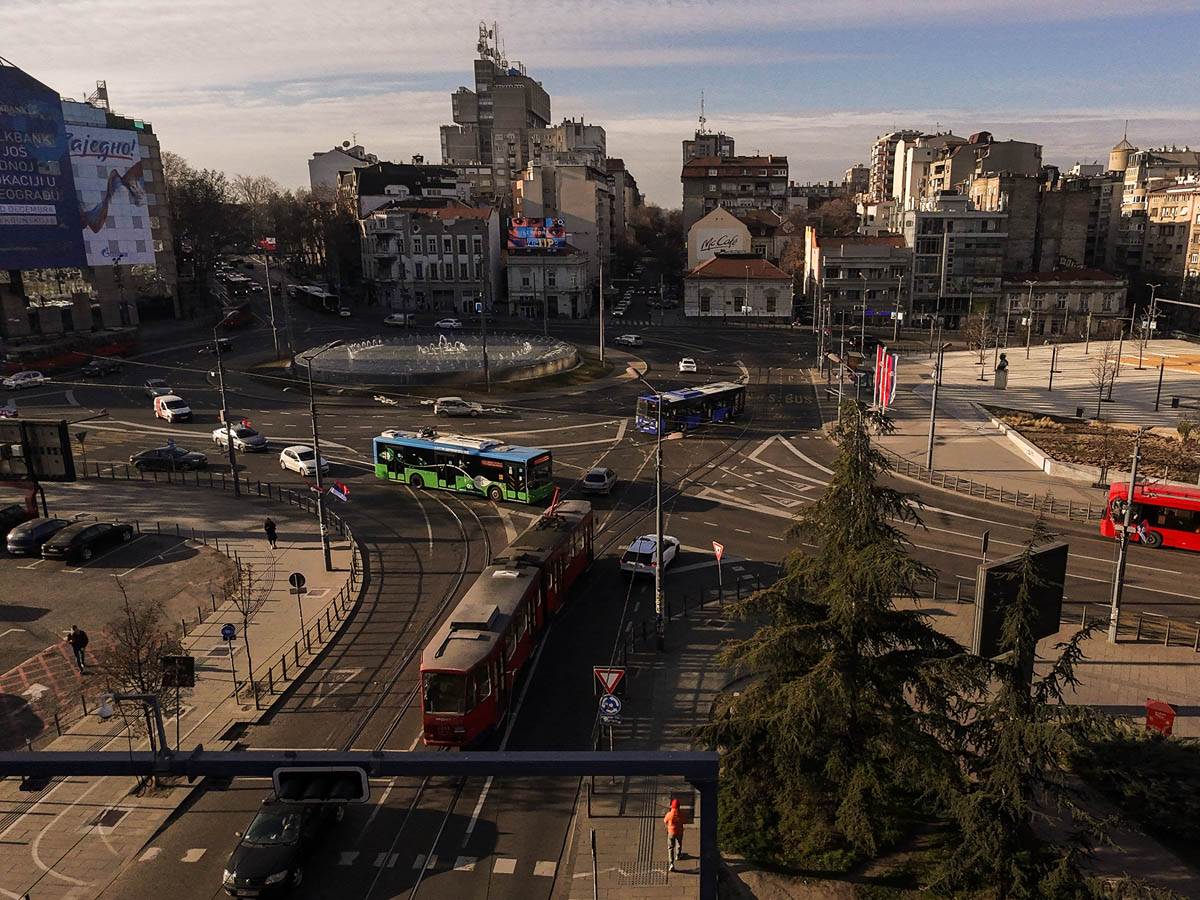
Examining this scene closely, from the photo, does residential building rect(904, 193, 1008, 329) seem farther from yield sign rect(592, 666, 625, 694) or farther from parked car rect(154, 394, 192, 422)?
yield sign rect(592, 666, 625, 694)

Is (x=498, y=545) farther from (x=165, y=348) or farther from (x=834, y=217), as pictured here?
(x=834, y=217)

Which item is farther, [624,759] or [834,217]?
[834,217]

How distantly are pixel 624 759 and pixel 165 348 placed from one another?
314 feet

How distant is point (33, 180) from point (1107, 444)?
300 feet

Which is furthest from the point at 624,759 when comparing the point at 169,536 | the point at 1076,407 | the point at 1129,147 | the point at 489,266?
the point at 1129,147

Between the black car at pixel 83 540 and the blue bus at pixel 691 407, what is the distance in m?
30.4

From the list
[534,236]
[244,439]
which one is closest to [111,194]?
[534,236]

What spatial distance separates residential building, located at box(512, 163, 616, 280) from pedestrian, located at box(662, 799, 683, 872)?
11405cm

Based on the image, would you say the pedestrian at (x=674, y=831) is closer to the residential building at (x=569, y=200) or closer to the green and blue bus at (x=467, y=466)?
the green and blue bus at (x=467, y=466)

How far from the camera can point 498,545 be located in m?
36.8

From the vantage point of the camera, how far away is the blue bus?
56219 mm

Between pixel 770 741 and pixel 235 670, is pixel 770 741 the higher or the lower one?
the higher one

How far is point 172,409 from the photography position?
6034 centimetres

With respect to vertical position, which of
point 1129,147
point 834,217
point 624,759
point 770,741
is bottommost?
point 770,741
